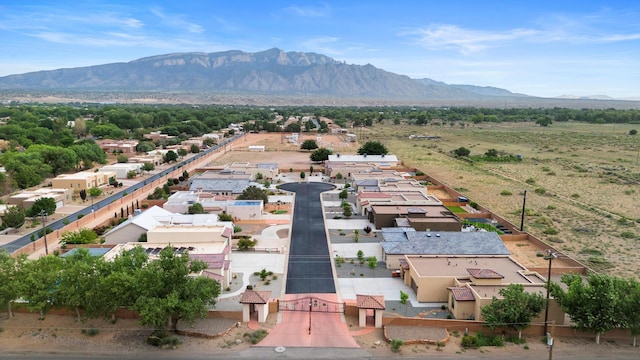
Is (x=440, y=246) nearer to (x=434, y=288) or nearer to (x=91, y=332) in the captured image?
(x=434, y=288)

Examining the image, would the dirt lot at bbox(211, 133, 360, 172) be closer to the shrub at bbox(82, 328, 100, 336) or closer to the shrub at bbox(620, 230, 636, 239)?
the shrub at bbox(620, 230, 636, 239)

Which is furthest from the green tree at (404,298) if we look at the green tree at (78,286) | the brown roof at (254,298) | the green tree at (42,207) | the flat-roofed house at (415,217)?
the green tree at (42,207)

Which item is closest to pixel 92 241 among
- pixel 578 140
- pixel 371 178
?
pixel 371 178

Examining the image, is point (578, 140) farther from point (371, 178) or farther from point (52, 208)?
point (52, 208)

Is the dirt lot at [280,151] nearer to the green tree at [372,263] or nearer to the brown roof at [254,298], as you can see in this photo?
the green tree at [372,263]

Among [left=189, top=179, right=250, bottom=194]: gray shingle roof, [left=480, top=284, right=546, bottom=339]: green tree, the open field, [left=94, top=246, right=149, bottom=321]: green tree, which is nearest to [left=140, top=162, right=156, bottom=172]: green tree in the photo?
[left=189, top=179, right=250, bottom=194]: gray shingle roof
